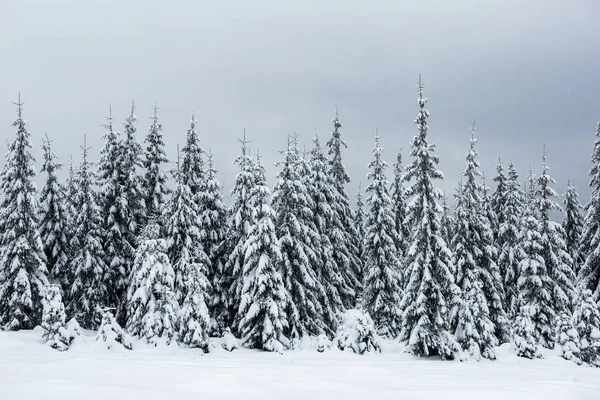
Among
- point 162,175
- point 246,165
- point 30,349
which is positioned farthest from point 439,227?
point 30,349

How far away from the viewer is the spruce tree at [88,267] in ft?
99.2

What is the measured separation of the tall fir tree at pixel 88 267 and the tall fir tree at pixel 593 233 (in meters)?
A: 34.1

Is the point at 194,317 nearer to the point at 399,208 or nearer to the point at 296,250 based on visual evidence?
the point at 296,250

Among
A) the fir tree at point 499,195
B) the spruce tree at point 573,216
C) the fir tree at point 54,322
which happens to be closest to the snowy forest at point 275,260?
the fir tree at point 54,322

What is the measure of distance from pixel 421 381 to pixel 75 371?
9088mm

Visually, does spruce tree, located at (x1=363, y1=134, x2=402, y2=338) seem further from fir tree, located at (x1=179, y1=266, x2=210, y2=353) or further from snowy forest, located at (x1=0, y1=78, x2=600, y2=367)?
fir tree, located at (x1=179, y1=266, x2=210, y2=353)

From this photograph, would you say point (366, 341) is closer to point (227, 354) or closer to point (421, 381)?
point (227, 354)

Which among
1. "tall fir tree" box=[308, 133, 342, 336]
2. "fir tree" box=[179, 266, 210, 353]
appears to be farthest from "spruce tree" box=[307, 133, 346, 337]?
"fir tree" box=[179, 266, 210, 353]

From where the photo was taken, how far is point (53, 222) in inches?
1273

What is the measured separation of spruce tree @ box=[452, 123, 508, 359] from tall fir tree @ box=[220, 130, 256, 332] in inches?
550

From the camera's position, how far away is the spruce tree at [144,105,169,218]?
33.8m

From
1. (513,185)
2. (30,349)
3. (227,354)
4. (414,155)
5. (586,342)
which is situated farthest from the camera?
(513,185)

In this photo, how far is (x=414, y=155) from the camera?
2788 centimetres

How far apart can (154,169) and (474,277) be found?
23.9 m
